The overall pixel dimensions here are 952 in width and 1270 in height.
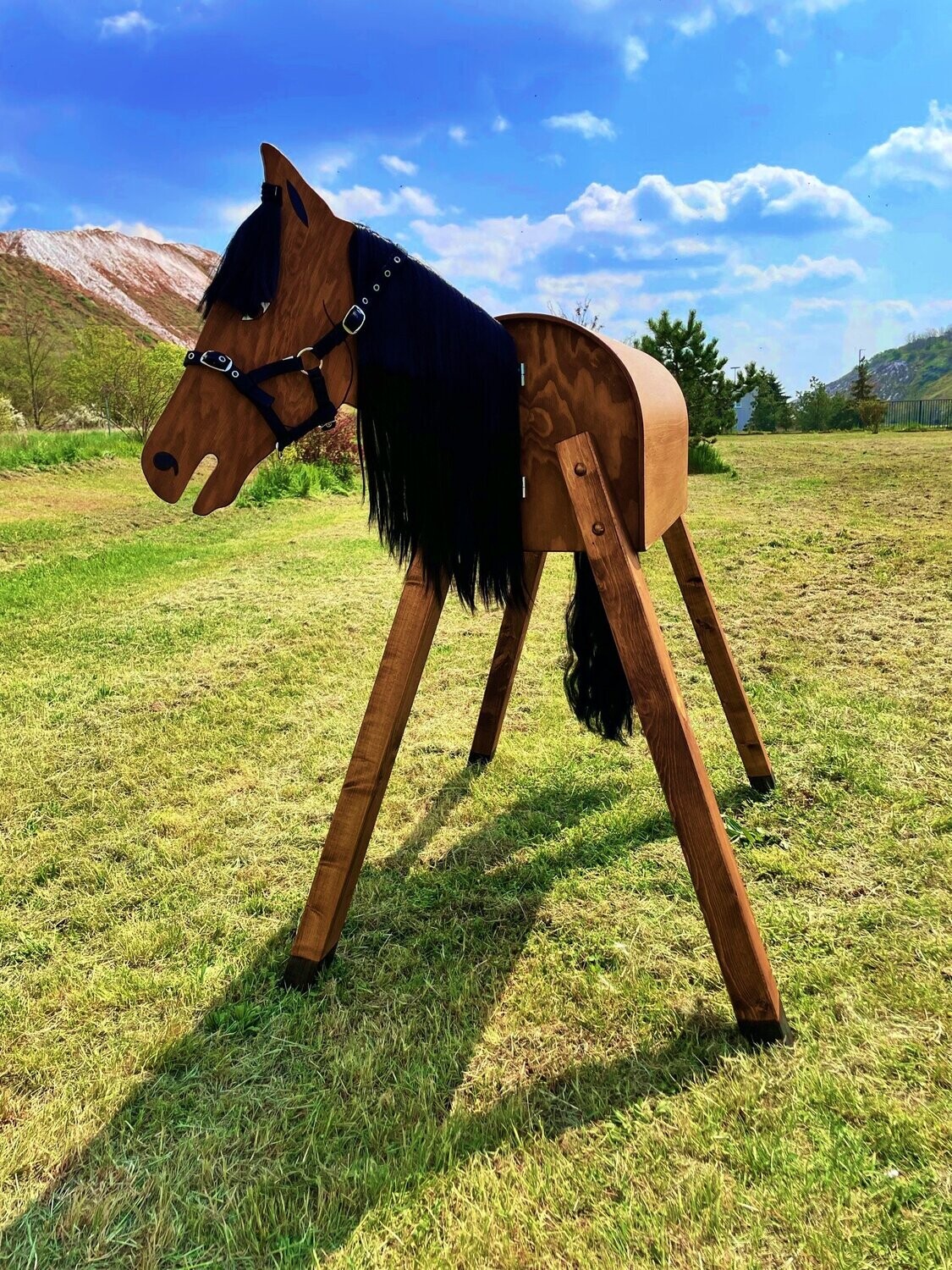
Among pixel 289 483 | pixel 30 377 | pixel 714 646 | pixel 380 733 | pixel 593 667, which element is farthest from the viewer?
pixel 30 377

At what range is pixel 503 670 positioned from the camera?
3.11 meters

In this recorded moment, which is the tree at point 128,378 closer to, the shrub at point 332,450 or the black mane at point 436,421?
the shrub at point 332,450

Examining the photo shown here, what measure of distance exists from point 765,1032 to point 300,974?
130 cm

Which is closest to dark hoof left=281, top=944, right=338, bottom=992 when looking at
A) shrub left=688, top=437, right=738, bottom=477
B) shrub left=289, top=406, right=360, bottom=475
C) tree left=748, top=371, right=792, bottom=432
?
shrub left=289, top=406, right=360, bottom=475

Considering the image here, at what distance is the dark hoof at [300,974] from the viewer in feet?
6.84

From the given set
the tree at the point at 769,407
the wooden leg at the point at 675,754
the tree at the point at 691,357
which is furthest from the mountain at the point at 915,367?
the wooden leg at the point at 675,754

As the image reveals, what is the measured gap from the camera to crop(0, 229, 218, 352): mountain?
6581 centimetres

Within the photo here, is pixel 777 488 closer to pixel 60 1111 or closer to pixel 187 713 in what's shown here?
pixel 187 713

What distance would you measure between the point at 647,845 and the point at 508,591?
4.28ft

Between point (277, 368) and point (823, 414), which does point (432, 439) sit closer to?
point (277, 368)

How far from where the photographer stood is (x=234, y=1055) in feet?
6.17

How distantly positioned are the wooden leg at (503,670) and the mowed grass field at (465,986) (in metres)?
0.14

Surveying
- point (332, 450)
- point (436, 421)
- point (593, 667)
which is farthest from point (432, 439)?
point (332, 450)

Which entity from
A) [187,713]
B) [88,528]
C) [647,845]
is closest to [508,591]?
[647,845]
